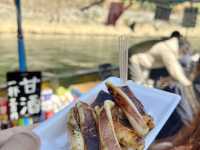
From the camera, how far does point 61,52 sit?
1631 millimetres

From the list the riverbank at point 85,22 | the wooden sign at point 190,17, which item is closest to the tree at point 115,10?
the riverbank at point 85,22

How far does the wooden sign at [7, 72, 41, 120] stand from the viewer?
57.7 inches

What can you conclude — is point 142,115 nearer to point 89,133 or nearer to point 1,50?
point 89,133

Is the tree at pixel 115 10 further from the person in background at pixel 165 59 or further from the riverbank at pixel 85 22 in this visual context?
the person in background at pixel 165 59

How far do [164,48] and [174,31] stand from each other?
10 cm

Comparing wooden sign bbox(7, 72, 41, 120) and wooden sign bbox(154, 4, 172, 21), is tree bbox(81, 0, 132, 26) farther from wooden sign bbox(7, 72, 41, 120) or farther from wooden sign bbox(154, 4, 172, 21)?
wooden sign bbox(7, 72, 41, 120)

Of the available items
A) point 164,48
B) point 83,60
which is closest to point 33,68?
point 83,60

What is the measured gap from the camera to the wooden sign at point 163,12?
165 centimetres

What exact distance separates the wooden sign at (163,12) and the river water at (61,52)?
0.11 meters

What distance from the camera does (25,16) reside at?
1.50 metres

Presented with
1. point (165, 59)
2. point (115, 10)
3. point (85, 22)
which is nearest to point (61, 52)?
point (85, 22)

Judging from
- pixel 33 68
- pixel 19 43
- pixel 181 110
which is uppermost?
pixel 19 43

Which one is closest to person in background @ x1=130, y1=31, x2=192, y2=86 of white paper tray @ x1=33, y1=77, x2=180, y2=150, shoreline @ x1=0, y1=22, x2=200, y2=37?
shoreline @ x1=0, y1=22, x2=200, y2=37

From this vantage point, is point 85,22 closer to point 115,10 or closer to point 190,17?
point 115,10
